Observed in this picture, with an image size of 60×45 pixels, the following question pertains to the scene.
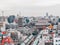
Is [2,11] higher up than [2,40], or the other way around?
[2,11]

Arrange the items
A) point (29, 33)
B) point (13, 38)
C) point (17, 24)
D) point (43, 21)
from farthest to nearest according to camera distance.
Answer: point (43, 21), point (17, 24), point (29, 33), point (13, 38)

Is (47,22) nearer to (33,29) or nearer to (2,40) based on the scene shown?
(33,29)

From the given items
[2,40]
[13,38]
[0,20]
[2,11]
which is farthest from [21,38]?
[0,20]

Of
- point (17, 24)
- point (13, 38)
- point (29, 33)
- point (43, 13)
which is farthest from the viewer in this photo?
point (17, 24)

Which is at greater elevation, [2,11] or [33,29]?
[2,11]

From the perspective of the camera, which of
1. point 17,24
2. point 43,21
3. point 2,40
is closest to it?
point 2,40

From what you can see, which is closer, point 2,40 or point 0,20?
point 2,40

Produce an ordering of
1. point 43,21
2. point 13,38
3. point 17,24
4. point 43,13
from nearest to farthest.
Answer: point 13,38
point 43,13
point 17,24
point 43,21

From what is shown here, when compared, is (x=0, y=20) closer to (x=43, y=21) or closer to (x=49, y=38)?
(x=43, y=21)

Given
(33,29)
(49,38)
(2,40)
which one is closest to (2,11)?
(33,29)
